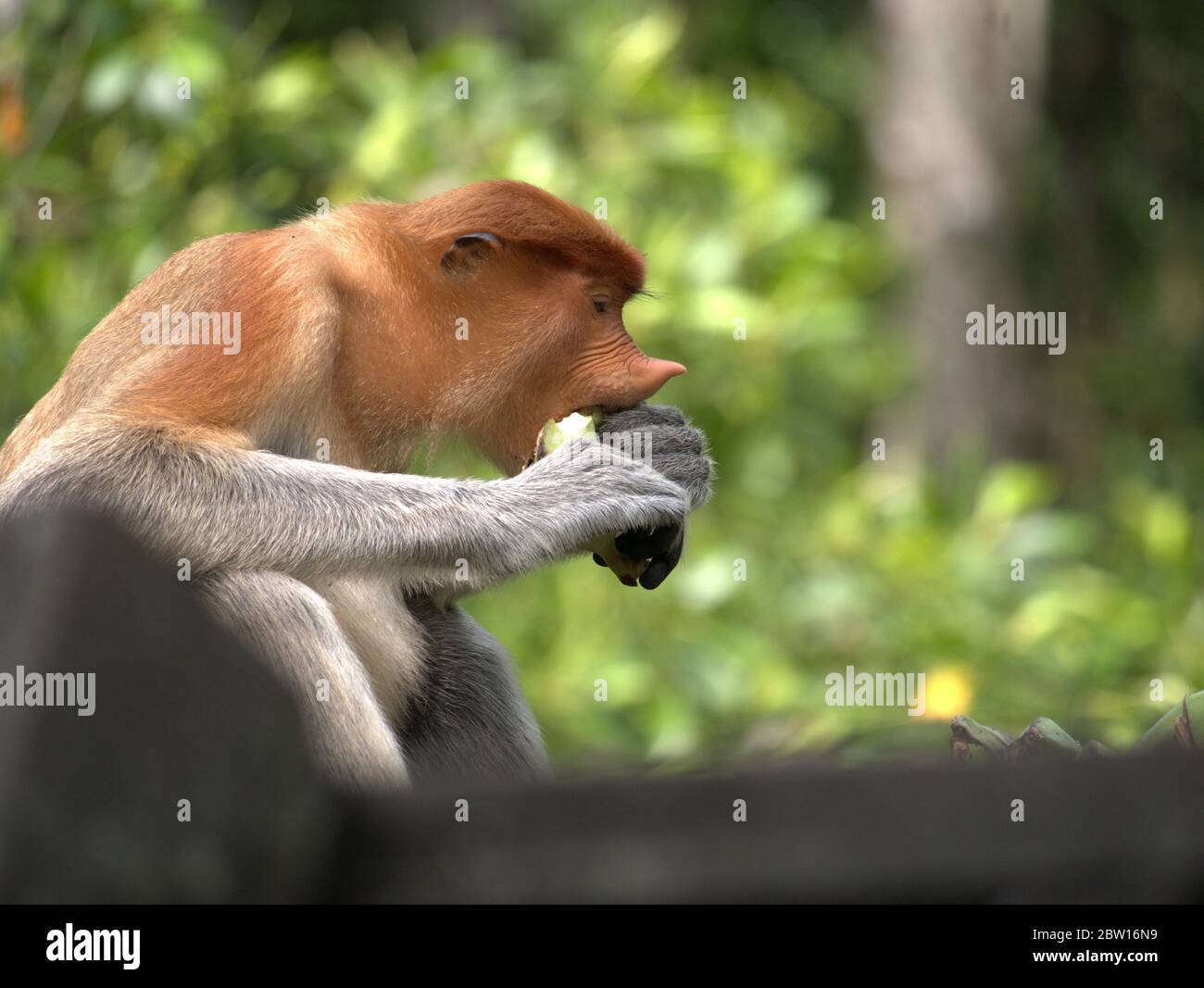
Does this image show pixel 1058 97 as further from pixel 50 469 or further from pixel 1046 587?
pixel 50 469

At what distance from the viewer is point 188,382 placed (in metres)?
3.07

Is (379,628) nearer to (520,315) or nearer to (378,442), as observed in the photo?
(378,442)

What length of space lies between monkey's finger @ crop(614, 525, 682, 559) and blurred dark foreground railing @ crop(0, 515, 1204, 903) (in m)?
1.59

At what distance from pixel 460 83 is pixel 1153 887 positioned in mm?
4901

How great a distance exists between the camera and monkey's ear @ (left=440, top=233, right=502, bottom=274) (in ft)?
10.9

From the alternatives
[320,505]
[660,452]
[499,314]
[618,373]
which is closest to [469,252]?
[499,314]

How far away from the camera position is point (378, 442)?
Answer: 3291 mm

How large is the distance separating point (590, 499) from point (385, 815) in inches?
63.2

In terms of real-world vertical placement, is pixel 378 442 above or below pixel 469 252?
below

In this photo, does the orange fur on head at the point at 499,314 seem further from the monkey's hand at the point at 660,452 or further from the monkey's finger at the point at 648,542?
the monkey's finger at the point at 648,542

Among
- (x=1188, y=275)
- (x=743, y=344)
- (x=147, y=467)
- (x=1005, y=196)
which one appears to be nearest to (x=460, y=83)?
(x=743, y=344)

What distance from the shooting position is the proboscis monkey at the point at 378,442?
9.59 feet

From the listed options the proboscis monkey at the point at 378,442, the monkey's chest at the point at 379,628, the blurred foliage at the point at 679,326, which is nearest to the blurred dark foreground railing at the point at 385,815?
the proboscis monkey at the point at 378,442

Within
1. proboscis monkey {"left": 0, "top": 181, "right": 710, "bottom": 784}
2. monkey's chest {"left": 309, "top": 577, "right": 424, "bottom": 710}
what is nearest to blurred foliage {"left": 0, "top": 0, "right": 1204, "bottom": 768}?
proboscis monkey {"left": 0, "top": 181, "right": 710, "bottom": 784}
